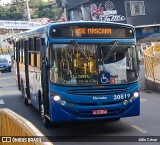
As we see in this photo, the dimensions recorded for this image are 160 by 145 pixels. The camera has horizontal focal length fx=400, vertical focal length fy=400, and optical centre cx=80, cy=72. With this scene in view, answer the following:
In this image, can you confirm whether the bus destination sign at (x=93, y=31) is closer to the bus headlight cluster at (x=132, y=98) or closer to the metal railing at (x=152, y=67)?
the bus headlight cluster at (x=132, y=98)

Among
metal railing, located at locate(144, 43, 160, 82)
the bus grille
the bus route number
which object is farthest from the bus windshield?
metal railing, located at locate(144, 43, 160, 82)

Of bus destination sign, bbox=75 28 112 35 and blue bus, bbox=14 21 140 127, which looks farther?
bus destination sign, bbox=75 28 112 35

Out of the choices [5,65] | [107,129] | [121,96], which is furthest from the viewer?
[5,65]

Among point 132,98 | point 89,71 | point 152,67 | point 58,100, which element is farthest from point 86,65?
point 152,67

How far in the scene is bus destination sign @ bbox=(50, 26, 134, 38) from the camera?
9.57 meters

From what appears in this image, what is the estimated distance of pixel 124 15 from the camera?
41.9 metres

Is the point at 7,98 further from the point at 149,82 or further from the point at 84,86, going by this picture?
the point at 84,86

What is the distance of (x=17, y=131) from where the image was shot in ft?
18.6

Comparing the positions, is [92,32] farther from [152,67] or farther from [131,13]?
[131,13]

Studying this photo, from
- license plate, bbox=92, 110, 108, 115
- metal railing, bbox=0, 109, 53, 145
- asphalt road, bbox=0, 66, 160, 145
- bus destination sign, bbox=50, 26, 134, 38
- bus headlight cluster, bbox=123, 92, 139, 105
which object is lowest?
asphalt road, bbox=0, 66, 160, 145

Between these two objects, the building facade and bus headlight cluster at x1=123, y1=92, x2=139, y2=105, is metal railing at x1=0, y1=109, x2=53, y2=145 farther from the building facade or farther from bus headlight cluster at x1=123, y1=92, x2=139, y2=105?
the building facade

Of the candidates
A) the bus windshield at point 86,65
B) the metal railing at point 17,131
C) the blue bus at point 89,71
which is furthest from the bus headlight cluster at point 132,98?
the metal railing at point 17,131

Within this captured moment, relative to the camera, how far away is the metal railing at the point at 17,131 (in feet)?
15.6

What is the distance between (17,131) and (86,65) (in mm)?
4042
